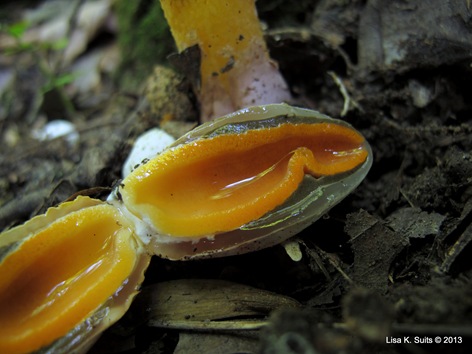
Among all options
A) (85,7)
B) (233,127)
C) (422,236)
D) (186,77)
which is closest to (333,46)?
(186,77)

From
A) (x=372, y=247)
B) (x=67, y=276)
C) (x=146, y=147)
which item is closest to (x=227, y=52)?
(x=146, y=147)

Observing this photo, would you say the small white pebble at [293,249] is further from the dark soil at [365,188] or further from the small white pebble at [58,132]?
the small white pebble at [58,132]

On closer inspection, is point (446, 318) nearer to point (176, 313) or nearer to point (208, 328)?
point (208, 328)

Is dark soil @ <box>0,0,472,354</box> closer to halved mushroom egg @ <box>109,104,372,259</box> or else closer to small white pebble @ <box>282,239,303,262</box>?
small white pebble @ <box>282,239,303,262</box>

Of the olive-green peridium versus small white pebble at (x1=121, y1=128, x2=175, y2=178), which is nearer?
the olive-green peridium

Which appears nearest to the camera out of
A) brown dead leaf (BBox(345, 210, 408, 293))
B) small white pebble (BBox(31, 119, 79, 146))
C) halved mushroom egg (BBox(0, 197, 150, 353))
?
halved mushroom egg (BBox(0, 197, 150, 353))

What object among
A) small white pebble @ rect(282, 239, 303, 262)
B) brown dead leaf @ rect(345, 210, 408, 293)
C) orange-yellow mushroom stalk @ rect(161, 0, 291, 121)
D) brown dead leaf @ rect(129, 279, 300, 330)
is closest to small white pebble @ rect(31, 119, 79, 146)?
orange-yellow mushroom stalk @ rect(161, 0, 291, 121)

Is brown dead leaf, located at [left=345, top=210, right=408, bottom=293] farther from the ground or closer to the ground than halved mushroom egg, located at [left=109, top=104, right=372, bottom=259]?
closer to the ground

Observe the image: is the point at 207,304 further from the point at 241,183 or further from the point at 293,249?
the point at 241,183
